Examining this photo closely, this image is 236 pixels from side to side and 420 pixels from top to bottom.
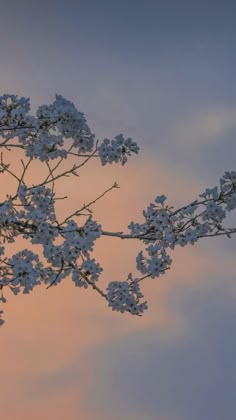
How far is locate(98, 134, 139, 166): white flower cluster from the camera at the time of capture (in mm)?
13305

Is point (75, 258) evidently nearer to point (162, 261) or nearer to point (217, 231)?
point (162, 261)

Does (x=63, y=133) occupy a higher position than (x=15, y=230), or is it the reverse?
(x=63, y=133)

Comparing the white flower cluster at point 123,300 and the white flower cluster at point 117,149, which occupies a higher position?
the white flower cluster at point 117,149

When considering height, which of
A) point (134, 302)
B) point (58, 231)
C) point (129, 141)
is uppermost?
point (129, 141)

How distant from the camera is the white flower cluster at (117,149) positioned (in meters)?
13.3

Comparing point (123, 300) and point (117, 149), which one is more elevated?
point (117, 149)

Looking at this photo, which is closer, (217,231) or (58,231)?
(58,231)

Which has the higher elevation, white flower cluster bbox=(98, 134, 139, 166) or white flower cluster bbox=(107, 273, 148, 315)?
white flower cluster bbox=(98, 134, 139, 166)

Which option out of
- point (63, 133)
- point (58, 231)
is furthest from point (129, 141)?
point (58, 231)

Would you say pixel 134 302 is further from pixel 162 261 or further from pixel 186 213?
pixel 186 213

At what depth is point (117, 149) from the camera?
13.3 meters

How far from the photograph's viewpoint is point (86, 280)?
13219 mm

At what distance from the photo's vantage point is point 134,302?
43.7 ft

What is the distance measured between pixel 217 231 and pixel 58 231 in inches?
125
